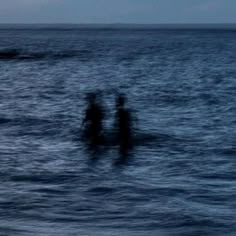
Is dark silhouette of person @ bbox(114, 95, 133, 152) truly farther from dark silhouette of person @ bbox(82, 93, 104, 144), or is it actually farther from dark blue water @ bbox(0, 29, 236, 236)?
dark silhouette of person @ bbox(82, 93, 104, 144)

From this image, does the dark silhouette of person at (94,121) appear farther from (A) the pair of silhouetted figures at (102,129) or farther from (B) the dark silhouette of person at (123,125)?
(B) the dark silhouette of person at (123,125)

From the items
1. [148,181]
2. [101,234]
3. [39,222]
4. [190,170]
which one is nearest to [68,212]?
[39,222]

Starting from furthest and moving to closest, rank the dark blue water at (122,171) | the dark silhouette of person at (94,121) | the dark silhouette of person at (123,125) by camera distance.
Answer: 1. the dark silhouette of person at (94,121)
2. the dark silhouette of person at (123,125)
3. the dark blue water at (122,171)

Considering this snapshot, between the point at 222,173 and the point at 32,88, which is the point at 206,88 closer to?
the point at 32,88

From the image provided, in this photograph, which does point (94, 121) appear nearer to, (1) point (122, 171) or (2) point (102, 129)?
(2) point (102, 129)

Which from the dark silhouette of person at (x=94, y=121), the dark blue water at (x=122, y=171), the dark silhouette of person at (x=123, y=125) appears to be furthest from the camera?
the dark silhouette of person at (x=94, y=121)

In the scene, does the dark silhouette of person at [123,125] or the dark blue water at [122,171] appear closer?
the dark blue water at [122,171]

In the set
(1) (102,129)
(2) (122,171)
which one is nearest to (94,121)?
(1) (102,129)

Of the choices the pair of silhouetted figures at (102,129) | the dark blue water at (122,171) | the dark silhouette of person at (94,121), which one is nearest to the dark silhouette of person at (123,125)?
the pair of silhouetted figures at (102,129)

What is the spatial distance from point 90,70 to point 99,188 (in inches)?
2568

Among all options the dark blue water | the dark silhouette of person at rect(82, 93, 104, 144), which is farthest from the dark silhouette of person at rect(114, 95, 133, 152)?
the dark silhouette of person at rect(82, 93, 104, 144)

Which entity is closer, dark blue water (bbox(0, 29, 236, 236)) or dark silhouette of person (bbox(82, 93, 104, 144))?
dark blue water (bbox(0, 29, 236, 236))

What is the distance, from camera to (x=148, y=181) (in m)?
23.4

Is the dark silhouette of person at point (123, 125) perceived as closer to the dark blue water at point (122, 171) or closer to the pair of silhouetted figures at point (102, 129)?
the pair of silhouetted figures at point (102, 129)
